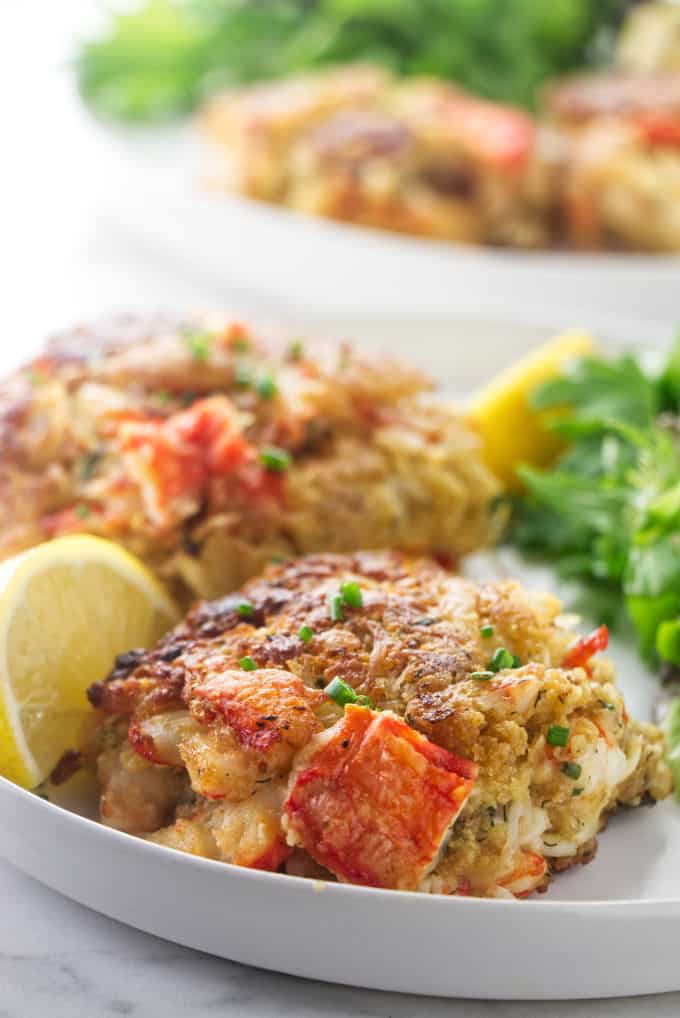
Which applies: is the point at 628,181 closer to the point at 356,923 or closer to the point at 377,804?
the point at 377,804

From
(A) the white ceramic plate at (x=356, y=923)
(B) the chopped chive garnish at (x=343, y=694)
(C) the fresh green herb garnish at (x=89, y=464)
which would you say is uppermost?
(C) the fresh green herb garnish at (x=89, y=464)

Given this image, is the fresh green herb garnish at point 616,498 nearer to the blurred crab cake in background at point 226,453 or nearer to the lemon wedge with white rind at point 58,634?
the blurred crab cake in background at point 226,453

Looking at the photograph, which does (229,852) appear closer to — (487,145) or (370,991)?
(370,991)

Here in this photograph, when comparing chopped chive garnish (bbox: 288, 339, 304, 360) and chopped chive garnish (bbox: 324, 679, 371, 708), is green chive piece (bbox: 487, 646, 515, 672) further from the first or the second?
chopped chive garnish (bbox: 288, 339, 304, 360)

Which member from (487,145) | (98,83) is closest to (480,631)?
(487,145)

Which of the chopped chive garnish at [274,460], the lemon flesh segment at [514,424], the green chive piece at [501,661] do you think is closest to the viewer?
the green chive piece at [501,661]

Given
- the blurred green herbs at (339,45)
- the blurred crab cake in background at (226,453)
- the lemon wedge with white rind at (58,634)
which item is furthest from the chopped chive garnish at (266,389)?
the blurred green herbs at (339,45)

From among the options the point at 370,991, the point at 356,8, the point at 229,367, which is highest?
the point at 356,8
